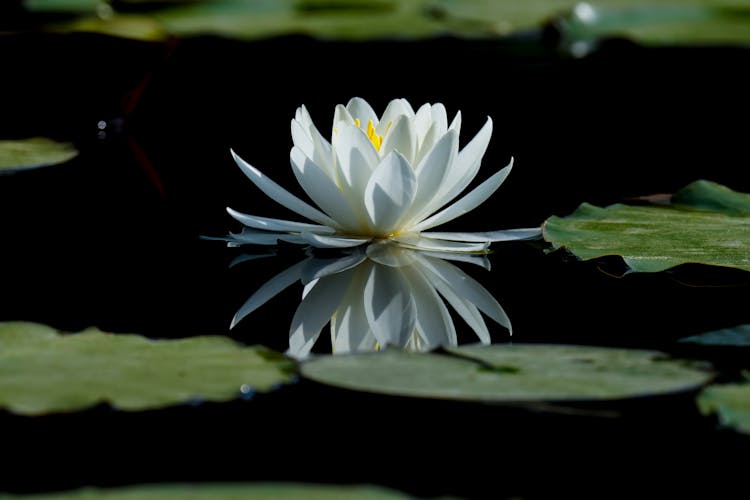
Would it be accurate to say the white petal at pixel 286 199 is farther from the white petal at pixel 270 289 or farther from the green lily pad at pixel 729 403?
the green lily pad at pixel 729 403

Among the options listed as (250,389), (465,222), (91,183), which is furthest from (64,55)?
(250,389)

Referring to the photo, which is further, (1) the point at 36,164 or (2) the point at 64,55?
(2) the point at 64,55

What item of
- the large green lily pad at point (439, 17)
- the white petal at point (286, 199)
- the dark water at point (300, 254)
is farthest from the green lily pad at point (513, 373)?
the large green lily pad at point (439, 17)

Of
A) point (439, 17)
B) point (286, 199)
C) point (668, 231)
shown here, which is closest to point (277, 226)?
point (286, 199)

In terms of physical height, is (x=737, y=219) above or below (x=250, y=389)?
above

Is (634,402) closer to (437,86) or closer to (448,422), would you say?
(448,422)

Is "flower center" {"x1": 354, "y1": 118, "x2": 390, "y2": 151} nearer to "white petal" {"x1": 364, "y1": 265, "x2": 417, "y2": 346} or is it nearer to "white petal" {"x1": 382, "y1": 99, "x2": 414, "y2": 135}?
"white petal" {"x1": 382, "y1": 99, "x2": 414, "y2": 135}

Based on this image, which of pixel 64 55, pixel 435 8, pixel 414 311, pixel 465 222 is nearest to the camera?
pixel 414 311

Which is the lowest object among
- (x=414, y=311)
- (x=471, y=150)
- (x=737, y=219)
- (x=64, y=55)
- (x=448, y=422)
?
(x=448, y=422)

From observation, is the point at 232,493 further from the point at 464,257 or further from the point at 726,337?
the point at 464,257
